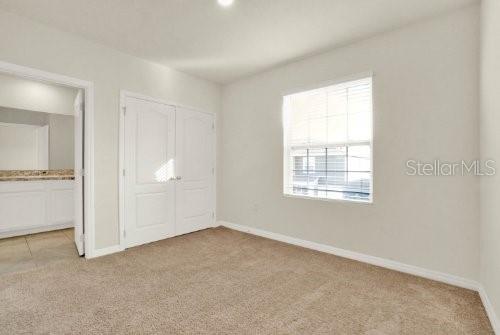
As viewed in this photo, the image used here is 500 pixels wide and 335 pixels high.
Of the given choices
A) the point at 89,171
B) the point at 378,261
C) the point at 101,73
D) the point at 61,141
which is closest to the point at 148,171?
the point at 89,171

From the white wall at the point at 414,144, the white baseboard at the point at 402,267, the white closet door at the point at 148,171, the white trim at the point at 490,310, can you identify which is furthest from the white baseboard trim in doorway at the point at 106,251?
the white trim at the point at 490,310

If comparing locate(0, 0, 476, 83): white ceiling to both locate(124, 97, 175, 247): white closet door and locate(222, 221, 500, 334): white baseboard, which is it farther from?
locate(222, 221, 500, 334): white baseboard

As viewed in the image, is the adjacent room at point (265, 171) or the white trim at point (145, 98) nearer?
the adjacent room at point (265, 171)

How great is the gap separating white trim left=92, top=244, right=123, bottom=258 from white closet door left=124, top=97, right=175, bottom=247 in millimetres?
138

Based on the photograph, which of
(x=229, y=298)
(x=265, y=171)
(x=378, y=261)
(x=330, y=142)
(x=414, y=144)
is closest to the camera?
(x=229, y=298)

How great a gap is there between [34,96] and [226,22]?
13.4ft

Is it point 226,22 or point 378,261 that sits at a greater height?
point 226,22

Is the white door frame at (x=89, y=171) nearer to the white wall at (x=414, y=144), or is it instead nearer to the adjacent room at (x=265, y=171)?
the adjacent room at (x=265, y=171)

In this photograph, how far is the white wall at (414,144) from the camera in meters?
2.38

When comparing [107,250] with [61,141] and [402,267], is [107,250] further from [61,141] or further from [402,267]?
[402,267]

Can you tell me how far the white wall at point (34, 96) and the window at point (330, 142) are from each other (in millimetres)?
4267

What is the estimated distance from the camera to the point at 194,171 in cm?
431

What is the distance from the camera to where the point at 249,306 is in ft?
6.68

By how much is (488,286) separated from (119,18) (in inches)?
166
